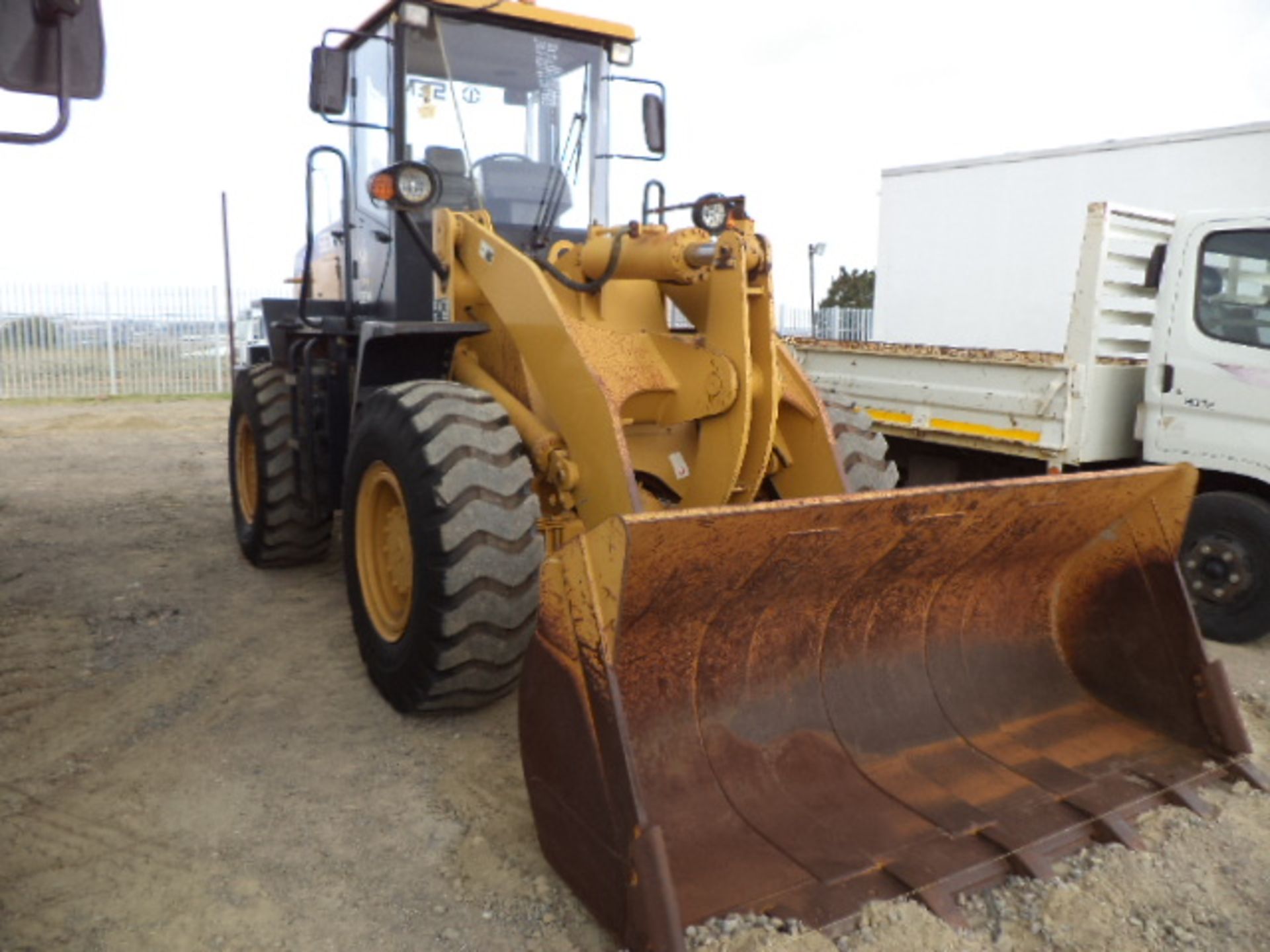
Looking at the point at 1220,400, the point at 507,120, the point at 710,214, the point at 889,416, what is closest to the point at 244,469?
the point at 507,120

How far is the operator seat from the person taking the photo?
4.52 meters

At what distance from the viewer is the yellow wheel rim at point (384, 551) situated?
3797 mm

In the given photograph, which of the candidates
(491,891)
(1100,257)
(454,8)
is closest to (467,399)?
(491,891)

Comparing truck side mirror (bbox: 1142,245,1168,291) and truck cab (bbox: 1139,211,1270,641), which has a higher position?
truck side mirror (bbox: 1142,245,1168,291)

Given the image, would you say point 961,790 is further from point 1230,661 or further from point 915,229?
point 915,229

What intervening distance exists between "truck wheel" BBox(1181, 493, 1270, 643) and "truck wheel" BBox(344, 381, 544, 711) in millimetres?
3628

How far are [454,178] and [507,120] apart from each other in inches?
15.0

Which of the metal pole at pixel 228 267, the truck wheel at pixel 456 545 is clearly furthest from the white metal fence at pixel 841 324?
the truck wheel at pixel 456 545

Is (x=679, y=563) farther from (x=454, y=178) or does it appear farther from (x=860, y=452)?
(x=454, y=178)

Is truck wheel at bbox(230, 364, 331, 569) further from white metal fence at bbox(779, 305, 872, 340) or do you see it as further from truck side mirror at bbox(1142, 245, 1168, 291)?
white metal fence at bbox(779, 305, 872, 340)

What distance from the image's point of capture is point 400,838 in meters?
2.95

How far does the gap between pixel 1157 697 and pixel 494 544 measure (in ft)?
7.52

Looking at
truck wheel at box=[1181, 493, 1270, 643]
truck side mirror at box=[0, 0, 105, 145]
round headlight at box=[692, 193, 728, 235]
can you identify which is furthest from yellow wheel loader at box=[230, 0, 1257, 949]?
truck wheel at box=[1181, 493, 1270, 643]

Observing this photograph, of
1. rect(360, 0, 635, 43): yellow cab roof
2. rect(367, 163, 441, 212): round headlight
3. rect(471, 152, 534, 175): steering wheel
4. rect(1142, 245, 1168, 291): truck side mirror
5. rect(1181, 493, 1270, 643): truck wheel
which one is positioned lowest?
rect(1181, 493, 1270, 643): truck wheel
